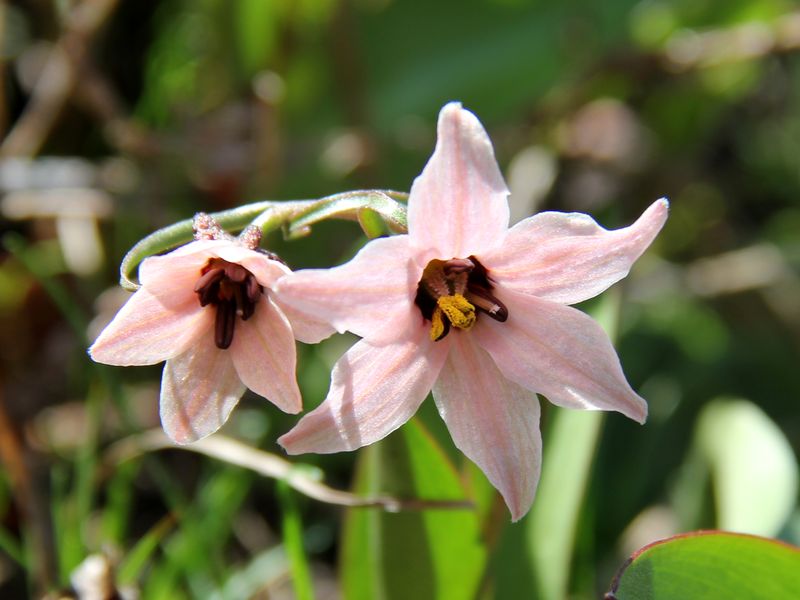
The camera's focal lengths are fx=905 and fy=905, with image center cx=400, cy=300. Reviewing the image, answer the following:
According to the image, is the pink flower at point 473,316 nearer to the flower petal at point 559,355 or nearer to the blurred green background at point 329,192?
the flower petal at point 559,355

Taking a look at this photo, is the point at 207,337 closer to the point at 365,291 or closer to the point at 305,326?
the point at 305,326

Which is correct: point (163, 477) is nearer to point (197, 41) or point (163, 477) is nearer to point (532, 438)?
point (532, 438)

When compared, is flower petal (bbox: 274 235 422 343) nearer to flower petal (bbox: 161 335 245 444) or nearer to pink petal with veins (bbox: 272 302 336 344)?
pink petal with veins (bbox: 272 302 336 344)

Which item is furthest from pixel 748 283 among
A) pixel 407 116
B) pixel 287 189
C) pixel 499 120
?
pixel 287 189

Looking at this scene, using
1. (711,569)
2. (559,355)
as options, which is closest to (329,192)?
(559,355)

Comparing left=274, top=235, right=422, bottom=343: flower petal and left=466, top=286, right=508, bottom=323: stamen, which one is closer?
left=274, top=235, right=422, bottom=343: flower petal

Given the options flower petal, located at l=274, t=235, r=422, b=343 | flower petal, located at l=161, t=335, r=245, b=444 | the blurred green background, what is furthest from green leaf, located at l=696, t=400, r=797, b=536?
flower petal, located at l=161, t=335, r=245, b=444
